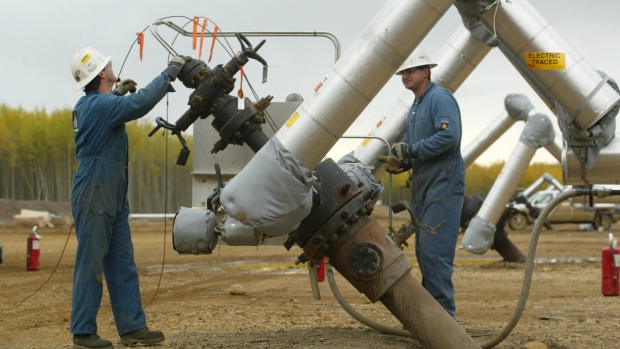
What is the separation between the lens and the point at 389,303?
5637mm

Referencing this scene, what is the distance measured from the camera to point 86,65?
6.54 meters

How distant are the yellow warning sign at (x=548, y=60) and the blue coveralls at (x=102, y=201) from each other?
8.60 ft

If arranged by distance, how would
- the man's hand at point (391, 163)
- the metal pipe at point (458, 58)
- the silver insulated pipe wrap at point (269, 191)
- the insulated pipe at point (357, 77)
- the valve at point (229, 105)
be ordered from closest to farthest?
the silver insulated pipe wrap at point (269, 191) → the insulated pipe at point (357, 77) → the valve at point (229, 105) → the man's hand at point (391, 163) → the metal pipe at point (458, 58)

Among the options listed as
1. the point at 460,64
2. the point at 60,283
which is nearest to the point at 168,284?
the point at 60,283

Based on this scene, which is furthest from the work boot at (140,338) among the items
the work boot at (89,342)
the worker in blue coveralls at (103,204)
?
the work boot at (89,342)

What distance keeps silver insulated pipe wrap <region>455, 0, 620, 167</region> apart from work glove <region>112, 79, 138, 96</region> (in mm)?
2744

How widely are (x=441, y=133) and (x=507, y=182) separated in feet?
26.1

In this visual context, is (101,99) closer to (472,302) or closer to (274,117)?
(274,117)

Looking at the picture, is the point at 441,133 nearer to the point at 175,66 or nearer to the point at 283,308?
the point at 175,66

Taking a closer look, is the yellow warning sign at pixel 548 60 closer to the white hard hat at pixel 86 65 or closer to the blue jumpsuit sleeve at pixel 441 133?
the blue jumpsuit sleeve at pixel 441 133

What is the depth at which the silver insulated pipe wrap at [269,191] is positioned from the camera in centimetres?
496

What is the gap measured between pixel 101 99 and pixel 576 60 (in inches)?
136

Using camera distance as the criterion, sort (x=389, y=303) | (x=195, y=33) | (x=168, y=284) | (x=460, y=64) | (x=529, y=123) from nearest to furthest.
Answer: (x=389, y=303), (x=195, y=33), (x=460, y=64), (x=168, y=284), (x=529, y=123)

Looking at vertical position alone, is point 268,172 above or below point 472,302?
above
